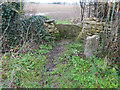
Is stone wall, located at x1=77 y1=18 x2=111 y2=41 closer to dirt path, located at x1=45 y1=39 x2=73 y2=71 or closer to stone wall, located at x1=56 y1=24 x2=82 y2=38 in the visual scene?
stone wall, located at x1=56 y1=24 x2=82 y2=38

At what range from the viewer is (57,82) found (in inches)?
128

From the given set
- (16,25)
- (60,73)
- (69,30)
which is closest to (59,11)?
(69,30)

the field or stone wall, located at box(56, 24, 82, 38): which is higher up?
the field

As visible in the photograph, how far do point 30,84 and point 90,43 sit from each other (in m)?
2.51

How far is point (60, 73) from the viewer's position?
3609 millimetres

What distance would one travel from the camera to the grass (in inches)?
124

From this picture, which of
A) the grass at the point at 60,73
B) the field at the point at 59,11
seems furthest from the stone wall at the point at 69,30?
the field at the point at 59,11

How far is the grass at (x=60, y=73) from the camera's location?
3.15 metres

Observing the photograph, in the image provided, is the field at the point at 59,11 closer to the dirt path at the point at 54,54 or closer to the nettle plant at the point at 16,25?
the dirt path at the point at 54,54

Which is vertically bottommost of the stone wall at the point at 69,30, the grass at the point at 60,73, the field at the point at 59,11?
the grass at the point at 60,73

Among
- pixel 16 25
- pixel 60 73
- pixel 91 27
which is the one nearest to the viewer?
pixel 60 73

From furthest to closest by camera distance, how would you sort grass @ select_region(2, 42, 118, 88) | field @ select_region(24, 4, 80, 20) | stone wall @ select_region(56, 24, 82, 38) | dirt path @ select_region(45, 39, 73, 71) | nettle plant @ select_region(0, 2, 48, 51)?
field @ select_region(24, 4, 80, 20), stone wall @ select_region(56, 24, 82, 38), nettle plant @ select_region(0, 2, 48, 51), dirt path @ select_region(45, 39, 73, 71), grass @ select_region(2, 42, 118, 88)

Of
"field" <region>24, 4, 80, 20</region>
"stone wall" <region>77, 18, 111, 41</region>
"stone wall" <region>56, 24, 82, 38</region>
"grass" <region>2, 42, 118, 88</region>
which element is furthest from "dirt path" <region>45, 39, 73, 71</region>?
"field" <region>24, 4, 80, 20</region>

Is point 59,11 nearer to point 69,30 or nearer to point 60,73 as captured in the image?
point 69,30
